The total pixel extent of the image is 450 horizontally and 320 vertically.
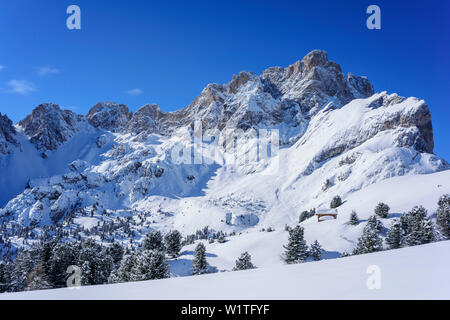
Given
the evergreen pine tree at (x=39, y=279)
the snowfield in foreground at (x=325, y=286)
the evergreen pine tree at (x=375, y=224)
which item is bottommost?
the evergreen pine tree at (x=39, y=279)

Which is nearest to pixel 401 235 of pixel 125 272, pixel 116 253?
pixel 125 272

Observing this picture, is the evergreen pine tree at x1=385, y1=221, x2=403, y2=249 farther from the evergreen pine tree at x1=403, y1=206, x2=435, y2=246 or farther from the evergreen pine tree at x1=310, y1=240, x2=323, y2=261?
the evergreen pine tree at x1=310, y1=240, x2=323, y2=261

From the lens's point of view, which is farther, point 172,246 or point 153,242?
point 172,246

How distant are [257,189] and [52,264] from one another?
136m

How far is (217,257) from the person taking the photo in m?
50.8

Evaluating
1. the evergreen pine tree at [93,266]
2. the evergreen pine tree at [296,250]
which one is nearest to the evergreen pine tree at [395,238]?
the evergreen pine tree at [296,250]

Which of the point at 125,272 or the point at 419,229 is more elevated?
the point at 419,229

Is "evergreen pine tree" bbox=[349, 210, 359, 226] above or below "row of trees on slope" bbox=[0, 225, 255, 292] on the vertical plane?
above

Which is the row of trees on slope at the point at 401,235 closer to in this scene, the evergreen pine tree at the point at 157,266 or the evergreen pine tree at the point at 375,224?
the evergreen pine tree at the point at 375,224

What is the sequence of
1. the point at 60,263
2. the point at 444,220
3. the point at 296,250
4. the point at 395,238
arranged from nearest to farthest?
the point at 60,263
the point at 395,238
the point at 444,220
the point at 296,250

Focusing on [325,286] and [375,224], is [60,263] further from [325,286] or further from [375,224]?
[375,224]

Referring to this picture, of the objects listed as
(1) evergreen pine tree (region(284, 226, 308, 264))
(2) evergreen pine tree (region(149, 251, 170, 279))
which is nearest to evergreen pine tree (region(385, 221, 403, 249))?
(1) evergreen pine tree (region(284, 226, 308, 264))

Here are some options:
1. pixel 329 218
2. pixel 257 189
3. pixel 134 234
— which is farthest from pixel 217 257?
pixel 257 189
